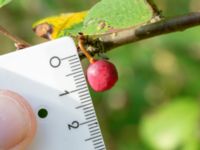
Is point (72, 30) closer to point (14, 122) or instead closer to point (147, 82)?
point (14, 122)

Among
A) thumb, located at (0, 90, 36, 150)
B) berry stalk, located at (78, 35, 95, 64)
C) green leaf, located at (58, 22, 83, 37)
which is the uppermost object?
green leaf, located at (58, 22, 83, 37)

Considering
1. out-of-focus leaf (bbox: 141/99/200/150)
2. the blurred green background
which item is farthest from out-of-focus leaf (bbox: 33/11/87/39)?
the blurred green background

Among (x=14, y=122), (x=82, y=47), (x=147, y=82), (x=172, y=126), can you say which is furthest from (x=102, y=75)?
(x=147, y=82)

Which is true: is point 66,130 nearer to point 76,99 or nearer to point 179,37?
point 76,99

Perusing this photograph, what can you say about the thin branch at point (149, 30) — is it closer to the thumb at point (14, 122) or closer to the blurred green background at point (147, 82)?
the thumb at point (14, 122)

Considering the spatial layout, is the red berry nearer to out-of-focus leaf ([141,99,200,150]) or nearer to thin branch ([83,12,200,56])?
thin branch ([83,12,200,56])

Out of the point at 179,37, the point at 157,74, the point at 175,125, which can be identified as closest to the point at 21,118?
the point at 175,125
